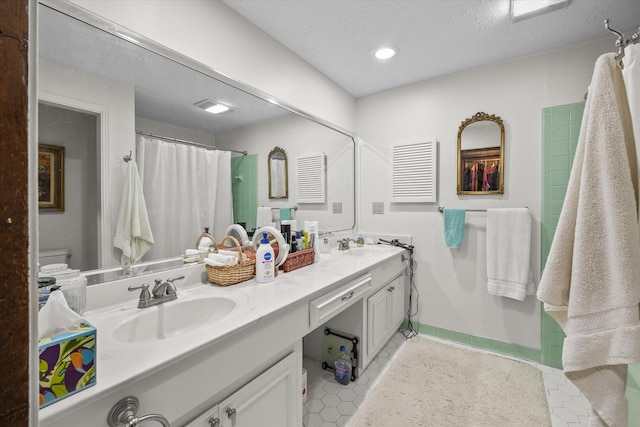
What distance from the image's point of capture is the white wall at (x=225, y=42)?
1.13m

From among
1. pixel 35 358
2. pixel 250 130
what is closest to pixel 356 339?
pixel 250 130

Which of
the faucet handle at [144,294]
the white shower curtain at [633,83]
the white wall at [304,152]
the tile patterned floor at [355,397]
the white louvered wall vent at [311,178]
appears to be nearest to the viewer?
the white shower curtain at [633,83]

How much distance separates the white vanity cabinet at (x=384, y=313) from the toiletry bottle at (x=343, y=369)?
17cm

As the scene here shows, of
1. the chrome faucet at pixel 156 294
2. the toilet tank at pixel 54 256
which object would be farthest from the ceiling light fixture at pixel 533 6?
the toilet tank at pixel 54 256

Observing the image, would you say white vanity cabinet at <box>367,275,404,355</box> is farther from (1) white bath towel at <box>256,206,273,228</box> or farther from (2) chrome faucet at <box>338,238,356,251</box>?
(1) white bath towel at <box>256,206,273,228</box>

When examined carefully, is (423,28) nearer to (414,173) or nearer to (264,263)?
(414,173)

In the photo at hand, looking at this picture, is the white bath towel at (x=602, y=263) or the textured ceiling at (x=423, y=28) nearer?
the white bath towel at (x=602, y=263)

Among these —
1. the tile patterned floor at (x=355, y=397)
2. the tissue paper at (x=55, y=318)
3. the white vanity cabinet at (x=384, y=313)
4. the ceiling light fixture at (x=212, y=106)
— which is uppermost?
the ceiling light fixture at (x=212, y=106)

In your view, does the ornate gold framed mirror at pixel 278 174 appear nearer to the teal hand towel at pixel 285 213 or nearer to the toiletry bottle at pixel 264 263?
the teal hand towel at pixel 285 213

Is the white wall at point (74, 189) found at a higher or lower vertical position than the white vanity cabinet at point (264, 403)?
higher

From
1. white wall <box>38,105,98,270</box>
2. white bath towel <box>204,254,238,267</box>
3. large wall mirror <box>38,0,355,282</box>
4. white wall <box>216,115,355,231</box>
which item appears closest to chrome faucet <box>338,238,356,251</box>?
white wall <box>216,115,355,231</box>

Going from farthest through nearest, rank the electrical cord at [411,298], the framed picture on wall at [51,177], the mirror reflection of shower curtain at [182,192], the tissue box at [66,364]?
the electrical cord at [411,298], the mirror reflection of shower curtain at [182,192], the framed picture on wall at [51,177], the tissue box at [66,364]

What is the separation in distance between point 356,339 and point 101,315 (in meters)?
1.37

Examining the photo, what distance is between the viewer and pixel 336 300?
4.64 feet
